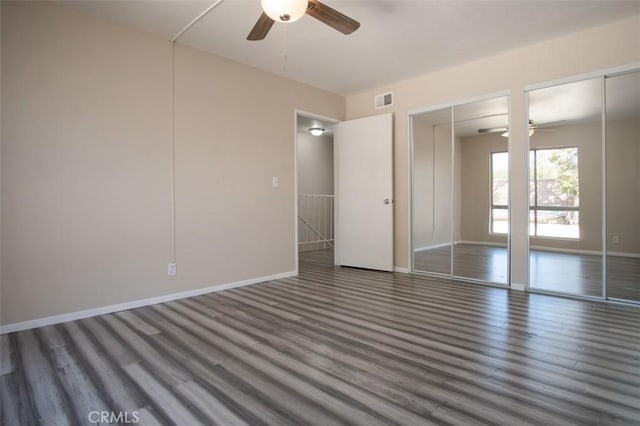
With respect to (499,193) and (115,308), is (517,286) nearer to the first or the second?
(499,193)

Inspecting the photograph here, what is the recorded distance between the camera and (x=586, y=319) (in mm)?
2838

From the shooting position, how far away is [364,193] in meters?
5.11

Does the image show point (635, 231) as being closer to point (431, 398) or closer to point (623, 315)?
point (623, 315)

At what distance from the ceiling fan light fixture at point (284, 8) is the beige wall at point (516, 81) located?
284 centimetres

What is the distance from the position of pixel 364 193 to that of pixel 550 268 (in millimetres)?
2508

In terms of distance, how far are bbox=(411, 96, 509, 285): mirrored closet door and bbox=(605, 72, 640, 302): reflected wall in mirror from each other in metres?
0.94

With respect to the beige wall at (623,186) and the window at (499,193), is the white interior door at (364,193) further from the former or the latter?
the beige wall at (623,186)

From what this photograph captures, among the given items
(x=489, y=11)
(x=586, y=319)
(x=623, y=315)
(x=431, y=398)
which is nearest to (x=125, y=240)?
(x=431, y=398)

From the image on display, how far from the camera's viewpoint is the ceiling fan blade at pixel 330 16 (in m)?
2.30

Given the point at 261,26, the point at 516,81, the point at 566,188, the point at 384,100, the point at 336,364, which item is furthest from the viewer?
the point at 384,100

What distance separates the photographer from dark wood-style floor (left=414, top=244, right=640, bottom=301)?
3402mm

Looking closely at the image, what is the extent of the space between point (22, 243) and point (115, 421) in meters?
1.97

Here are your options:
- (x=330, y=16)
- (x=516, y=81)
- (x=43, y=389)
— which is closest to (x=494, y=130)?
(x=516, y=81)

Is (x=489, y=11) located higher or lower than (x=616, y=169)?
higher
